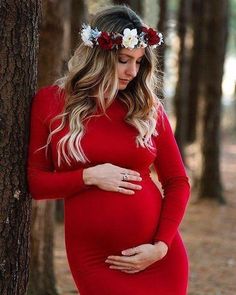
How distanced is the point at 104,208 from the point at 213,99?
10.2m

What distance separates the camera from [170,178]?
3.65 metres

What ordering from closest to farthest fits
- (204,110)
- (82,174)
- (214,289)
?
(82,174) → (214,289) → (204,110)

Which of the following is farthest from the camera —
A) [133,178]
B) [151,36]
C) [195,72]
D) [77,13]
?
[195,72]

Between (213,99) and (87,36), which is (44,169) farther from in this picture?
(213,99)

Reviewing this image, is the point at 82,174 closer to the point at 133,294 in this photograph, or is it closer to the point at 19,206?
the point at 19,206

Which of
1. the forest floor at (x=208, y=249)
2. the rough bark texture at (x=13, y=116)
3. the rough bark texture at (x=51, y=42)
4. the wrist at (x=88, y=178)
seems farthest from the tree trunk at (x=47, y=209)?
the wrist at (x=88, y=178)

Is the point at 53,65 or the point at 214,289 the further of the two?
the point at 214,289

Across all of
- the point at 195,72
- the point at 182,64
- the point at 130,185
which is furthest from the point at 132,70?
the point at 195,72

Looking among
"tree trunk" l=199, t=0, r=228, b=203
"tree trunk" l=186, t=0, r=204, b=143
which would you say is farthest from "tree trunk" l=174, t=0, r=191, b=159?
"tree trunk" l=186, t=0, r=204, b=143

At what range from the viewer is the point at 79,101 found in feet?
11.4

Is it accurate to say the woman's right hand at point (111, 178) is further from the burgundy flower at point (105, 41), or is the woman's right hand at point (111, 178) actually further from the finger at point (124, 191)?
the burgundy flower at point (105, 41)

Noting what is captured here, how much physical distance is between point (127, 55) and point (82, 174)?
629 mm

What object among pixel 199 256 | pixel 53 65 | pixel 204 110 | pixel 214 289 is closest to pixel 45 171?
pixel 53 65

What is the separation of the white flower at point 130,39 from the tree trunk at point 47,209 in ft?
9.56
